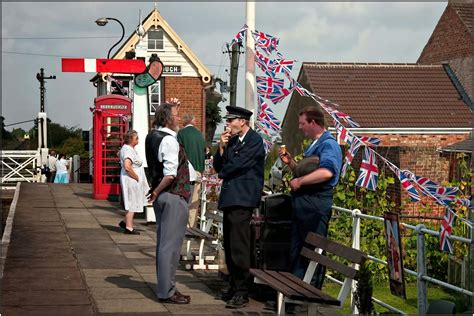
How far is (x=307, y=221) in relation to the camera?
8320 millimetres

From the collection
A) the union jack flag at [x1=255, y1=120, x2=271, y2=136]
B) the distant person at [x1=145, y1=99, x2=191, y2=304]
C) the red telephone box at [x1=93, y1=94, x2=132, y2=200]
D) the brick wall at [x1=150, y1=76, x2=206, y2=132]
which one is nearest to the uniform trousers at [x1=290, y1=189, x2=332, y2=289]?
the distant person at [x1=145, y1=99, x2=191, y2=304]

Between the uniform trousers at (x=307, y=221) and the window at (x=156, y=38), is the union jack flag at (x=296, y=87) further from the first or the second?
the window at (x=156, y=38)

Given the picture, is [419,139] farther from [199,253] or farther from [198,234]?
[198,234]

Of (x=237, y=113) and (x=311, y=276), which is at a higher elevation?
(x=237, y=113)

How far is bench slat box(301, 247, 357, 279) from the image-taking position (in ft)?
23.3

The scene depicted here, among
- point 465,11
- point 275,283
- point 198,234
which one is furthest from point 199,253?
point 465,11

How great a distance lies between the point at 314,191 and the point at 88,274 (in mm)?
3664

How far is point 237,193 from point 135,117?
1046 cm

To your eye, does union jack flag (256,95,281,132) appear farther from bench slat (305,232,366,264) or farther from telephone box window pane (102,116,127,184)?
telephone box window pane (102,116,127,184)

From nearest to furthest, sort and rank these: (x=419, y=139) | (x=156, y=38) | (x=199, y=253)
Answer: (x=199, y=253) → (x=419, y=139) → (x=156, y=38)

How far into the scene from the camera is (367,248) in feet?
Answer: 42.2

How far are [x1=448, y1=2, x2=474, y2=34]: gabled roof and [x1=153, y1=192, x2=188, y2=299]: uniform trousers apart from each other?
36970 mm

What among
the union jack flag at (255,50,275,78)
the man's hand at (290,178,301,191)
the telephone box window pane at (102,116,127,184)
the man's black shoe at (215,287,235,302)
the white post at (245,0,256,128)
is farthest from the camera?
the telephone box window pane at (102,116,127,184)

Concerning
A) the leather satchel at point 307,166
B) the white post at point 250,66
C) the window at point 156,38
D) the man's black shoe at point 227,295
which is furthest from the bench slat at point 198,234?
the window at point 156,38
